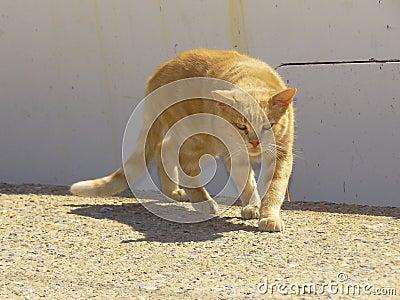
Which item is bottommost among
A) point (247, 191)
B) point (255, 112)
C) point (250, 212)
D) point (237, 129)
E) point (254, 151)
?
point (250, 212)

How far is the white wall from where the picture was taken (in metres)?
6.65

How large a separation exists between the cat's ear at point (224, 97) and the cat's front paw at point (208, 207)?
3.14 ft

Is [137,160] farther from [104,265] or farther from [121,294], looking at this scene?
[121,294]

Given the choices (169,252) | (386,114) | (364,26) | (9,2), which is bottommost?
(169,252)

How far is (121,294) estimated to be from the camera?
4.35 meters

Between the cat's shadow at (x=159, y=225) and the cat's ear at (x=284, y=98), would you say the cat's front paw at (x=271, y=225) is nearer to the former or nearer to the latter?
the cat's shadow at (x=159, y=225)

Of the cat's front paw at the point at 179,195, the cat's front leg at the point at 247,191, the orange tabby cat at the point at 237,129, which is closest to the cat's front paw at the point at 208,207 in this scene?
the orange tabby cat at the point at 237,129

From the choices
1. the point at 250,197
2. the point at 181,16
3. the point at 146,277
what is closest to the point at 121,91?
the point at 181,16

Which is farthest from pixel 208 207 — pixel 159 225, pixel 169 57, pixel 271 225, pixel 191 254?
pixel 169 57

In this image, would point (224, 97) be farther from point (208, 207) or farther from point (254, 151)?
point (208, 207)

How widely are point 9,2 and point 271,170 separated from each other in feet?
10.8

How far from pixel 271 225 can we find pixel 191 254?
0.70 meters

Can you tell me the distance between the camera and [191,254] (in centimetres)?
504

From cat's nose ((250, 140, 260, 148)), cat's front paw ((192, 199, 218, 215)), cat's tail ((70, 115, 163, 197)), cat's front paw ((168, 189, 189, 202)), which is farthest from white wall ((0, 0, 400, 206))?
cat's nose ((250, 140, 260, 148))
